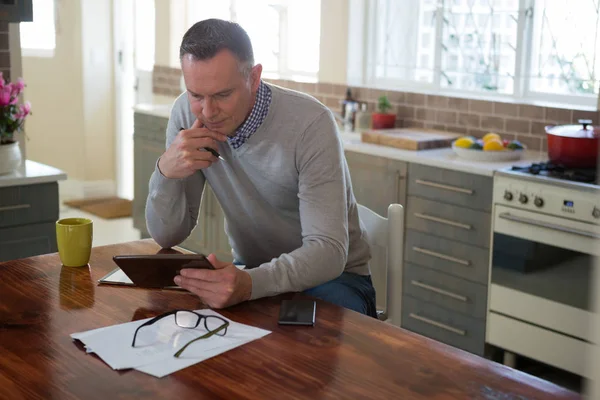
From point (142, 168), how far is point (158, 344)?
13.2 ft

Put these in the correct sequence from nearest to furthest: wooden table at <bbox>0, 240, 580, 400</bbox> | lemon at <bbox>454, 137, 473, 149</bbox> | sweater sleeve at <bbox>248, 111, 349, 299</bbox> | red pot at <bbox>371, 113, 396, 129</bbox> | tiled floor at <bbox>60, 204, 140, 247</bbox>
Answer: wooden table at <bbox>0, 240, 580, 400</bbox> → sweater sleeve at <bbox>248, 111, 349, 299</bbox> → lemon at <bbox>454, 137, 473, 149</bbox> → red pot at <bbox>371, 113, 396, 129</bbox> → tiled floor at <bbox>60, 204, 140, 247</bbox>

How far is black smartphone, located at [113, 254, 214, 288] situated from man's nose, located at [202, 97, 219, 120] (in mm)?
441

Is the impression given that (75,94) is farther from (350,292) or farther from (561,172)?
(350,292)

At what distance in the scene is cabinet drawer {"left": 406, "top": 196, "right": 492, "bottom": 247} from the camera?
3.59m

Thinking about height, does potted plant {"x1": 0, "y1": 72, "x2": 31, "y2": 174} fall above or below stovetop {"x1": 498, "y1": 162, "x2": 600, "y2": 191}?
above

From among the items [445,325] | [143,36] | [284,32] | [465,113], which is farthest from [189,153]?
[143,36]

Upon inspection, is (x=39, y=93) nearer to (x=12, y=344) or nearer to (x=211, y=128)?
(x=211, y=128)

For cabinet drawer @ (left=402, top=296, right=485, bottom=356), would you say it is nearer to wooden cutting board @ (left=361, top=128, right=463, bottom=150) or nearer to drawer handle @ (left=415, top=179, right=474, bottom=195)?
drawer handle @ (left=415, top=179, right=474, bottom=195)

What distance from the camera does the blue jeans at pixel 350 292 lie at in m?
2.21

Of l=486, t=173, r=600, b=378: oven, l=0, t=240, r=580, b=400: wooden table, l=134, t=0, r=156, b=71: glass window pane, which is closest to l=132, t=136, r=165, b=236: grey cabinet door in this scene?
l=134, t=0, r=156, b=71: glass window pane

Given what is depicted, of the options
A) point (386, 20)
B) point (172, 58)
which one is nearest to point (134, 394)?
point (386, 20)

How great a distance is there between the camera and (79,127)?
7.00 meters

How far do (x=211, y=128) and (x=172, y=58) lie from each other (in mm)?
4129

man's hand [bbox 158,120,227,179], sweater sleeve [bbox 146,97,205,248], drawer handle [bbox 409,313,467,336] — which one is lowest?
drawer handle [bbox 409,313,467,336]
